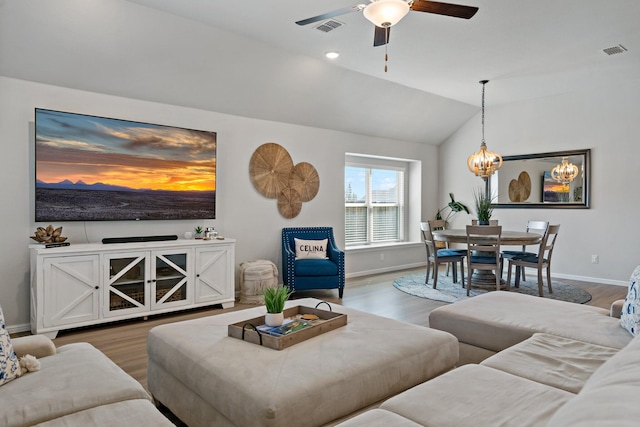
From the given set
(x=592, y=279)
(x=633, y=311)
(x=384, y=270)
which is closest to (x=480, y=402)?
(x=633, y=311)

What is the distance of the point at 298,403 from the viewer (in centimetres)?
158

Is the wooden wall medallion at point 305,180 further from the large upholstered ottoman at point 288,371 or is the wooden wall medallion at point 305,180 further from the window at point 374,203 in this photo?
the large upholstered ottoman at point 288,371

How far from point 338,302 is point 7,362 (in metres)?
3.72

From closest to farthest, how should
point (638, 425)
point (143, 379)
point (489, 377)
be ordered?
point (638, 425) → point (489, 377) → point (143, 379)

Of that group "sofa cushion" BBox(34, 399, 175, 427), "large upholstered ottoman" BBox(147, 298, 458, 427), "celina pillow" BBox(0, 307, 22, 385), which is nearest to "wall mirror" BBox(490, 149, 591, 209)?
"large upholstered ottoman" BBox(147, 298, 458, 427)

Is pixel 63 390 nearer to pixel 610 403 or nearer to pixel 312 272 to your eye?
pixel 610 403

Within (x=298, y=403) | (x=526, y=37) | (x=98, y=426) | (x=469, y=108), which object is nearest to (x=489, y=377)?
(x=298, y=403)

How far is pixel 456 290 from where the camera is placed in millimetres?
5617

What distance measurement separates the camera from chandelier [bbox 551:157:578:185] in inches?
254

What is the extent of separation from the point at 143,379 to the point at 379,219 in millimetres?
5481

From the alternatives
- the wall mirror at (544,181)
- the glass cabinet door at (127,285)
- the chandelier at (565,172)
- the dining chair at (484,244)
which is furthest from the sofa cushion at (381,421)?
the chandelier at (565,172)

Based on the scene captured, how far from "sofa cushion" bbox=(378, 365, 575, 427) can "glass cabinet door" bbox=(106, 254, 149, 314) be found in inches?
130

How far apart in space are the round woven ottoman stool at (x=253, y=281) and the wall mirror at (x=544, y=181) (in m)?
4.57

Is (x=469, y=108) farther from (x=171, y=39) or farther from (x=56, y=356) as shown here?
(x=56, y=356)
